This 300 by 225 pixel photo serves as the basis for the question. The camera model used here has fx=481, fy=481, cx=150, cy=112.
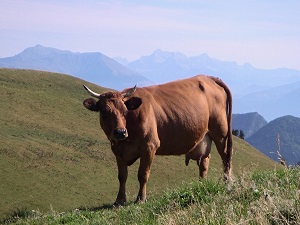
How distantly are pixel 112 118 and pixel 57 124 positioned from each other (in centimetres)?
7241

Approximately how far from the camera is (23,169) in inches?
2244

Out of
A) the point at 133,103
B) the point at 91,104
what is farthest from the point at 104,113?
the point at 133,103

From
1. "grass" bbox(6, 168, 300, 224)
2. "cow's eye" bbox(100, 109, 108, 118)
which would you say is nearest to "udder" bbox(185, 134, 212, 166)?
"cow's eye" bbox(100, 109, 108, 118)

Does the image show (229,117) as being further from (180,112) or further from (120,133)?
(120,133)

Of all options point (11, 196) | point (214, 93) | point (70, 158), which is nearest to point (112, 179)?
point (70, 158)

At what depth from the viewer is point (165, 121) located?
12.9 meters

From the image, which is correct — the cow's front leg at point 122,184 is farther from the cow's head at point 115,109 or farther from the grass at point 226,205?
the grass at point 226,205

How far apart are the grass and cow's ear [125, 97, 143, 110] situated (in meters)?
2.89

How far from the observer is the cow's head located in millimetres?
11047

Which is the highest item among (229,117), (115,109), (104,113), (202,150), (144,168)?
(115,109)

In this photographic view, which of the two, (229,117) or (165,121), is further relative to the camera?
(229,117)

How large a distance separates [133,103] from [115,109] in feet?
1.71

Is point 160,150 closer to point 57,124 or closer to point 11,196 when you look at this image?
point 11,196

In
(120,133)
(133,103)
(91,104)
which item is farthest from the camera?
(91,104)
